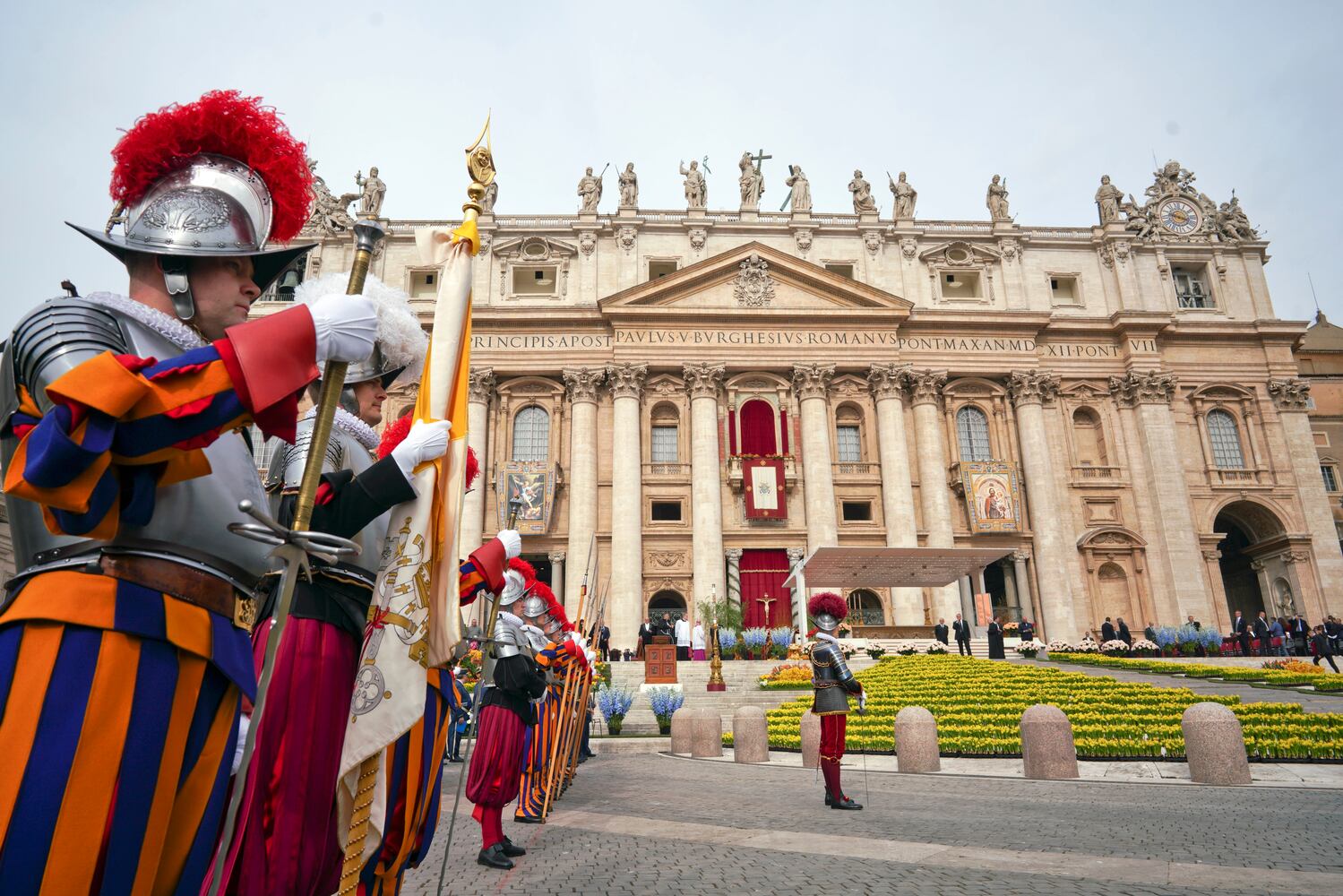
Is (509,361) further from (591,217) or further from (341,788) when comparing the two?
(341,788)

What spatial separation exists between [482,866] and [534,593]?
248 centimetres

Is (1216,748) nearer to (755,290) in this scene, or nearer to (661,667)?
(661,667)

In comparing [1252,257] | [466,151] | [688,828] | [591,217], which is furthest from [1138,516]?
[466,151]

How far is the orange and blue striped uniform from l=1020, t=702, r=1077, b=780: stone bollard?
10351 mm

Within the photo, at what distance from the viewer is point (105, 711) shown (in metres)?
1.74

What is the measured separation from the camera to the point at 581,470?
33.6 meters

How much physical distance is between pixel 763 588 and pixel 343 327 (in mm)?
32024

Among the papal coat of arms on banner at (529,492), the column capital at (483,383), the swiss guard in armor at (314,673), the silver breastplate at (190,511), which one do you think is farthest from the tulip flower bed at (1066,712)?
the column capital at (483,383)

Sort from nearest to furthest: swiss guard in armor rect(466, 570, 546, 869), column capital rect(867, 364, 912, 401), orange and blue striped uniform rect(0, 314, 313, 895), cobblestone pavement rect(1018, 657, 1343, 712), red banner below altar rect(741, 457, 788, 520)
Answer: orange and blue striped uniform rect(0, 314, 313, 895) → swiss guard in armor rect(466, 570, 546, 869) → cobblestone pavement rect(1018, 657, 1343, 712) → red banner below altar rect(741, 457, 788, 520) → column capital rect(867, 364, 912, 401)

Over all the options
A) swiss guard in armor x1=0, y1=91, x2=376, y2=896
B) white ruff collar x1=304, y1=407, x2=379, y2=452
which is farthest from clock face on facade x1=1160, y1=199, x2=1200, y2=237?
swiss guard in armor x1=0, y1=91, x2=376, y2=896

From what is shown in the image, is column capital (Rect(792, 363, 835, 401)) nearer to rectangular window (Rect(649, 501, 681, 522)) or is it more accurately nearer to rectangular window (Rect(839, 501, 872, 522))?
rectangular window (Rect(839, 501, 872, 522))

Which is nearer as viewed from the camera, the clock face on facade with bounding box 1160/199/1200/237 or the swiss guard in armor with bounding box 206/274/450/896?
the swiss guard in armor with bounding box 206/274/450/896

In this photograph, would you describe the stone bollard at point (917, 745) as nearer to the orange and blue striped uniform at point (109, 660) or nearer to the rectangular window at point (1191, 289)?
the orange and blue striped uniform at point (109, 660)

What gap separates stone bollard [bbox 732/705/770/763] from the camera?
12.8m
